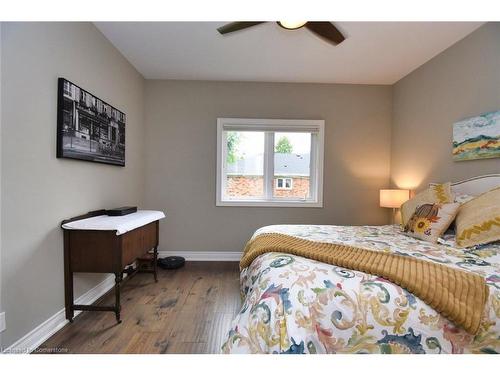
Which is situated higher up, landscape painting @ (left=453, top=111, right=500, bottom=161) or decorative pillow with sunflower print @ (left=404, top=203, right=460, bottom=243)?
landscape painting @ (left=453, top=111, right=500, bottom=161)

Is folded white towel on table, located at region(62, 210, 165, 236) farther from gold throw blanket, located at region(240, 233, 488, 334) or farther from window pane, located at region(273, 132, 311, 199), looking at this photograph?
window pane, located at region(273, 132, 311, 199)

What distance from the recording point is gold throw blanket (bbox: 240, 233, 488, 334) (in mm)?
942

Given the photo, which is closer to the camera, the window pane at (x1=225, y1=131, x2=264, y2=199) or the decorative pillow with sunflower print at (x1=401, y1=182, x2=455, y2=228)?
the decorative pillow with sunflower print at (x1=401, y1=182, x2=455, y2=228)

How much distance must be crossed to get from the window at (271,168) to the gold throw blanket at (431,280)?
2161 millimetres

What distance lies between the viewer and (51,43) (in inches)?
66.3

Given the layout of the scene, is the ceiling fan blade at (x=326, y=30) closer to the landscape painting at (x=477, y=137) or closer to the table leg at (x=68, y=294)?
the landscape painting at (x=477, y=137)

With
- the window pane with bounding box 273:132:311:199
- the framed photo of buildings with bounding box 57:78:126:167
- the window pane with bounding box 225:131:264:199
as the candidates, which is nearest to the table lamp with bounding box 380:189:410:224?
the window pane with bounding box 273:132:311:199

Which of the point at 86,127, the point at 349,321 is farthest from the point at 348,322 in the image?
the point at 86,127

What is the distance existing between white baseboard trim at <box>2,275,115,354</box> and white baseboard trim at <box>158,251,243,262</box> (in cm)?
119

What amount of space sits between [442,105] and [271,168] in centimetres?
203

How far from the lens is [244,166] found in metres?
3.50

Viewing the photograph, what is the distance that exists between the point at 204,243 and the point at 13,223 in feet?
7.16

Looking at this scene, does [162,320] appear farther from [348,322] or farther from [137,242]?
[348,322]
